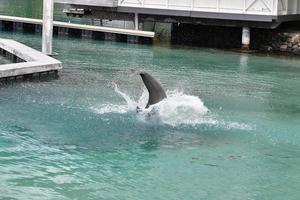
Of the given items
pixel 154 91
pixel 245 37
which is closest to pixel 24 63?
pixel 154 91

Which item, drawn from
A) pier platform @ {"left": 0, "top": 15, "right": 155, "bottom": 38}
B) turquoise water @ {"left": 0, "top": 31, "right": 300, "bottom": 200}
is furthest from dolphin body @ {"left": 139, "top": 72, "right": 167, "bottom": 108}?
pier platform @ {"left": 0, "top": 15, "right": 155, "bottom": 38}

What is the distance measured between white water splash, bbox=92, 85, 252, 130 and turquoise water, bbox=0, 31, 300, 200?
0.09 ft

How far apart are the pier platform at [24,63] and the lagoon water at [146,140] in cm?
46

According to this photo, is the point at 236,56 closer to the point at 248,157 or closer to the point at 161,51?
the point at 161,51

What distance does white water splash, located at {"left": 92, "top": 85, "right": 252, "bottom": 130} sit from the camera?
1338cm

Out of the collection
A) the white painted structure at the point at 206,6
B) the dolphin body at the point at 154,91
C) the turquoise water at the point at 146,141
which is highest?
the white painted structure at the point at 206,6

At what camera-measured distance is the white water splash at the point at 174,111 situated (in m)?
13.4

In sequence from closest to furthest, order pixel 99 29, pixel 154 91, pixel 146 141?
pixel 146 141 < pixel 154 91 < pixel 99 29

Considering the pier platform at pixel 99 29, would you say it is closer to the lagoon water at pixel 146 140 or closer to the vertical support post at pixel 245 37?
the vertical support post at pixel 245 37

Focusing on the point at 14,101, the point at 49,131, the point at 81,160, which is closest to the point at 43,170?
the point at 81,160

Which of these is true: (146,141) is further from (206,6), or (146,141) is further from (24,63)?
(206,6)

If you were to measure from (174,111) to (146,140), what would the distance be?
220 centimetres

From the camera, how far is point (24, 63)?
1927 cm

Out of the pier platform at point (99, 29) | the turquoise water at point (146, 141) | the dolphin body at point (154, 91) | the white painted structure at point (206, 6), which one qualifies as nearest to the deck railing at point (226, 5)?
the white painted structure at point (206, 6)
